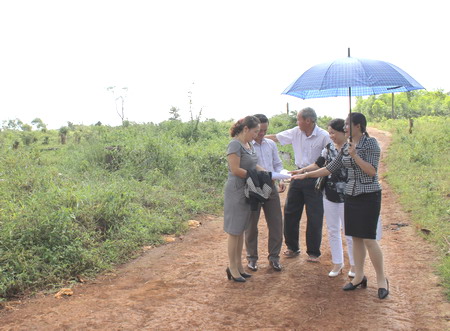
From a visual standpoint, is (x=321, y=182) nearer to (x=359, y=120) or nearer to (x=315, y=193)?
(x=315, y=193)

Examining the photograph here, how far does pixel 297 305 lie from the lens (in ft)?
14.4

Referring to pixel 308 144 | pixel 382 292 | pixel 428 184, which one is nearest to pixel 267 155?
pixel 308 144

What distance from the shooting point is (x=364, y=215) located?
171 inches

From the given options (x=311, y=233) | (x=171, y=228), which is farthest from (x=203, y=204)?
(x=311, y=233)

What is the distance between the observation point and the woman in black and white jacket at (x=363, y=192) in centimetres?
432

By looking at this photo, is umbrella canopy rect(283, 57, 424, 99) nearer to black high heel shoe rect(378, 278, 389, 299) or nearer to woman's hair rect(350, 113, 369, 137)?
woman's hair rect(350, 113, 369, 137)

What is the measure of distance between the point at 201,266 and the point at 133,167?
5375mm

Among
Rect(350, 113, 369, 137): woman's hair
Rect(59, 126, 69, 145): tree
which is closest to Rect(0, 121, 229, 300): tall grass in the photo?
Rect(350, 113, 369, 137): woman's hair

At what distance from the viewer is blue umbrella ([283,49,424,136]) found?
463 cm

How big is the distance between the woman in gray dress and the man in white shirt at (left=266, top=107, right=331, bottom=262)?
938mm

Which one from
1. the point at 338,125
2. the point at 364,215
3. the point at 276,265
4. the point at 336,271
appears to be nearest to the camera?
the point at 364,215

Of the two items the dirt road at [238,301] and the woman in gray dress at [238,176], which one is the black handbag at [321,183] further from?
the dirt road at [238,301]

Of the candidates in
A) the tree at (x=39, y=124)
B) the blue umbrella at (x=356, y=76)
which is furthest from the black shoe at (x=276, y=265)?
the tree at (x=39, y=124)

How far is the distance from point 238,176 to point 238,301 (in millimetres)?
1288
